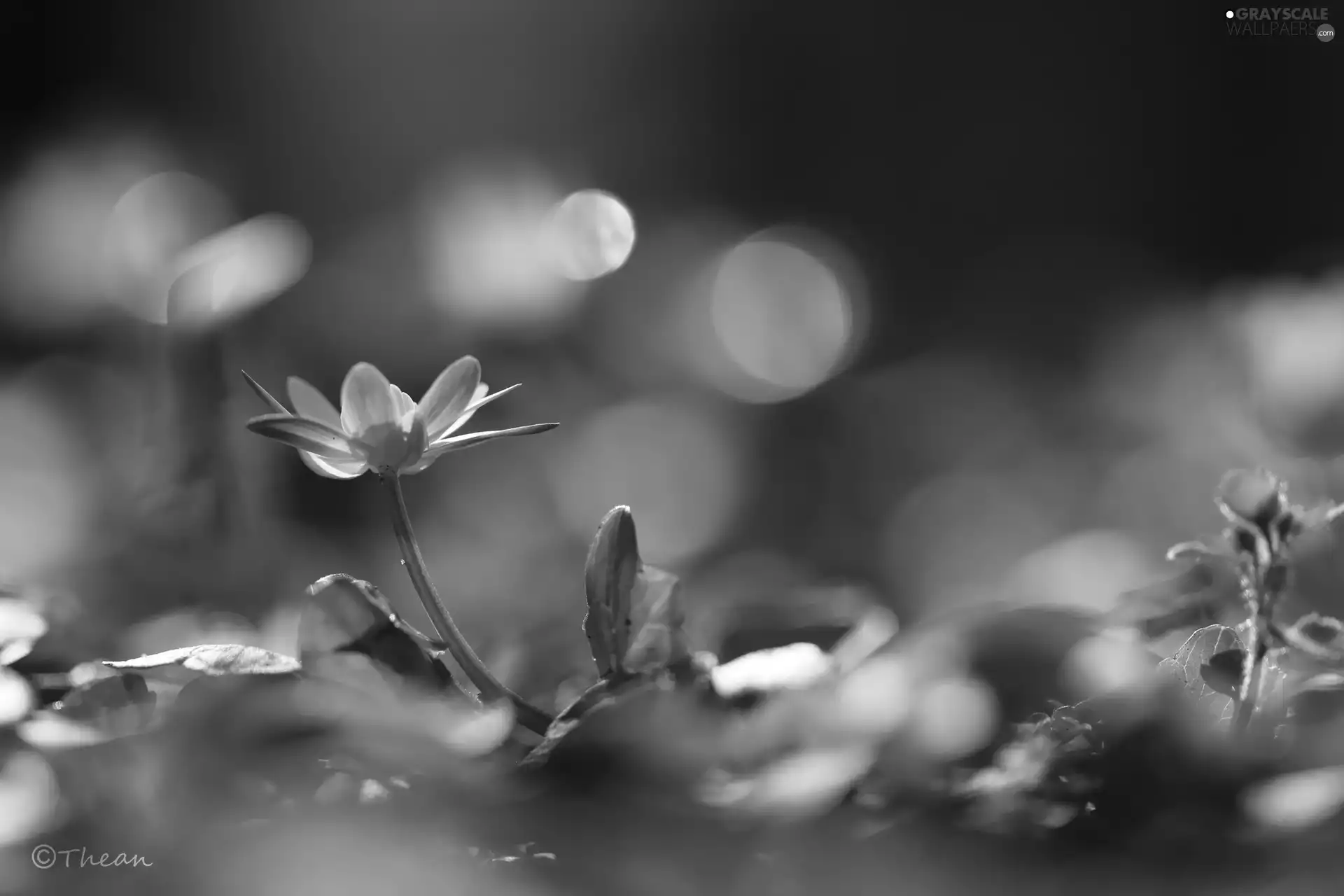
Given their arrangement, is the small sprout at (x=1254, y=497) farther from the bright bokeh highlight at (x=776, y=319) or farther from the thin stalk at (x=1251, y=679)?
the bright bokeh highlight at (x=776, y=319)

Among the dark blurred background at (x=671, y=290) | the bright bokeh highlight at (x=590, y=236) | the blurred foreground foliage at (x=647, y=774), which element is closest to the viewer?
the blurred foreground foliage at (x=647, y=774)

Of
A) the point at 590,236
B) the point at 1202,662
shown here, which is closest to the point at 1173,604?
the point at 1202,662

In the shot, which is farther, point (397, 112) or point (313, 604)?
point (397, 112)

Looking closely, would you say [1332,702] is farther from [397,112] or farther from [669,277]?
[397,112]

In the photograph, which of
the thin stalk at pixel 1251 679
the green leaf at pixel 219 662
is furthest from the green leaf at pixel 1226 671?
the green leaf at pixel 219 662

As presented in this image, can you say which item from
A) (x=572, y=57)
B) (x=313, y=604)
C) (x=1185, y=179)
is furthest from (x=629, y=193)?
(x=313, y=604)
